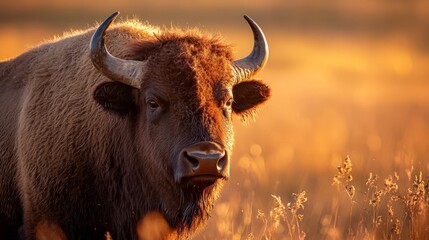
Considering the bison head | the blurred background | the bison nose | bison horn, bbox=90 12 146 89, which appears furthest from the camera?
the blurred background

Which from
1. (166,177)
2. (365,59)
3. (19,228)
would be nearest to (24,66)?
(19,228)

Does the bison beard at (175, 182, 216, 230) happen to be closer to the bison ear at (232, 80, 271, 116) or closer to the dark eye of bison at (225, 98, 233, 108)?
the dark eye of bison at (225, 98, 233, 108)

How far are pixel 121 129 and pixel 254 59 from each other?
1.42 meters

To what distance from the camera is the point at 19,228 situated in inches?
359

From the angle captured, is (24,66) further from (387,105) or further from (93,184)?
(387,105)

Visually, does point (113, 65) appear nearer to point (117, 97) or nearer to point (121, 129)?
point (117, 97)

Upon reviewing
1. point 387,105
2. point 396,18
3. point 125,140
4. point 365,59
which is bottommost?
point 125,140

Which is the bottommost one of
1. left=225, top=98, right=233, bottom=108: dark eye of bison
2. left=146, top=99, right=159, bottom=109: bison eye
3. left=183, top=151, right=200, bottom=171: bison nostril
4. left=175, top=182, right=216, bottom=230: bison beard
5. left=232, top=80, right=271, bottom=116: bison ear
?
left=175, top=182, right=216, bottom=230: bison beard

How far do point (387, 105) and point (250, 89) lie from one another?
48.8 ft

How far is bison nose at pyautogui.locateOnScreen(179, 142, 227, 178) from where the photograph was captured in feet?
23.9

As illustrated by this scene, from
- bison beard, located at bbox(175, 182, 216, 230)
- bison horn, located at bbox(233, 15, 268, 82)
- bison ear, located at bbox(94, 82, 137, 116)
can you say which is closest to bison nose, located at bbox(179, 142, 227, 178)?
bison beard, located at bbox(175, 182, 216, 230)

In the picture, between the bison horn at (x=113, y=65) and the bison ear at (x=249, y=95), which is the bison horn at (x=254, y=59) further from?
the bison horn at (x=113, y=65)

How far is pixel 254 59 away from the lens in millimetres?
8797

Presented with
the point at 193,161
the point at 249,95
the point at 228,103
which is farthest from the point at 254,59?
the point at 193,161
